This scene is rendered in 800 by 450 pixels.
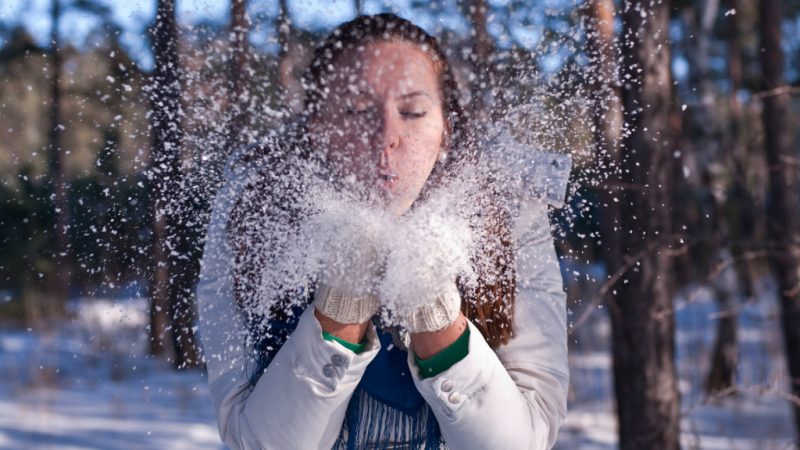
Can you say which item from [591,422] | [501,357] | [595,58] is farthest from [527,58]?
[591,422]

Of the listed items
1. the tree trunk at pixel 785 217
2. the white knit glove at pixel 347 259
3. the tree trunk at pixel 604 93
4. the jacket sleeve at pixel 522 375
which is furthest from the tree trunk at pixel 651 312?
the white knit glove at pixel 347 259

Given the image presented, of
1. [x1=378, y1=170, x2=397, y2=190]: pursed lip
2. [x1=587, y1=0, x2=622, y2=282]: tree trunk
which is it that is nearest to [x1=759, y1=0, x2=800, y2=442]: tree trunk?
[x1=587, y1=0, x2=622, y2=282]: tree trunk

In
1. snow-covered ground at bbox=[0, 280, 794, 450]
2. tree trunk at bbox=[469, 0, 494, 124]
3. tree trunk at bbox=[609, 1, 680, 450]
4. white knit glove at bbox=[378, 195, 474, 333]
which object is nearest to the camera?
white knit glove at bbox=[378, 195, 474, 333]

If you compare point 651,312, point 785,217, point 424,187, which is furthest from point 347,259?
point 785,217

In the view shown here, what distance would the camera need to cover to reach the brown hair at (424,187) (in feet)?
4.05

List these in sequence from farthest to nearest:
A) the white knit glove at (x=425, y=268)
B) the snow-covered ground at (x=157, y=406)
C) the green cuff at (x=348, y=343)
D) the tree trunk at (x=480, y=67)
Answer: the snow-covered ground at (x=157, y=406), the tree trunk at (x=480, y=67), the green cuff at (x=348, y=343), the white knit glove at (x=425, y=268)

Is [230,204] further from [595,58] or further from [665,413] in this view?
[665,413]

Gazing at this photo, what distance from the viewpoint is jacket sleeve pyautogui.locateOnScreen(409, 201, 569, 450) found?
1227 mm

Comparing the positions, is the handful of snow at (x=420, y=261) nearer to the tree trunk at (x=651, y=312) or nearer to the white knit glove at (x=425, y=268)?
the white knit glove at (x=425, y=268)

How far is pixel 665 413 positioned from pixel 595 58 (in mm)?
2691

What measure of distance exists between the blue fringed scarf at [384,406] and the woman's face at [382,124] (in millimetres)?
328

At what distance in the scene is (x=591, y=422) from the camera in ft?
21.7

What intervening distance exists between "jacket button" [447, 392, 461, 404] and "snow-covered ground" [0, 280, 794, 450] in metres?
3.78

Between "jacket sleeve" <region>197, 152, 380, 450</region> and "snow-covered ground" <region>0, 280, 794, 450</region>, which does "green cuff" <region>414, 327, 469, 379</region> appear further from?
"snow-covered ground" <region>0, 280, 794, 450</region>
